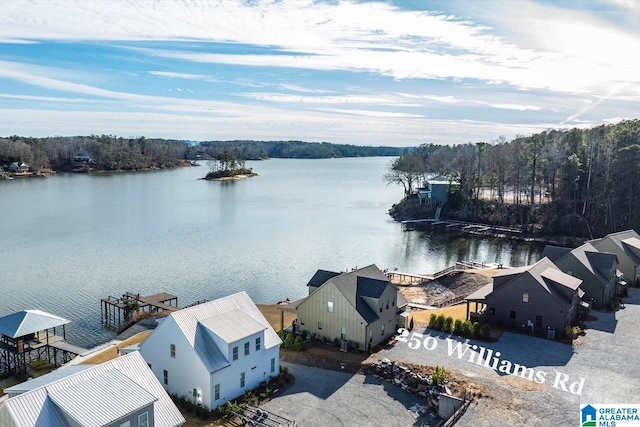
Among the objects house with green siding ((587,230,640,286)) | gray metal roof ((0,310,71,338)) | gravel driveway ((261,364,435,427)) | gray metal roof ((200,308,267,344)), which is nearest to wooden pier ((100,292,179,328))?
gray metal roof ((0,310,71,338))

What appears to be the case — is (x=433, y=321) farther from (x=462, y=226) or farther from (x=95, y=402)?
(x=462, y=226)

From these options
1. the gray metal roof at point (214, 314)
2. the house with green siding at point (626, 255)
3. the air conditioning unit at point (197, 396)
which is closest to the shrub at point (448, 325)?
the gray metal roof at point (214, 314)

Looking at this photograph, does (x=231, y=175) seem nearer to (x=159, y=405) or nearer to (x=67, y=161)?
(x=67, y=161)

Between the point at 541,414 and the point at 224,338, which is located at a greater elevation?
the point at 224,338

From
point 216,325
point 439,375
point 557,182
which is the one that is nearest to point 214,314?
point 216,325

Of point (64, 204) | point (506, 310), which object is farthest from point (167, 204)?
point (506, 310)

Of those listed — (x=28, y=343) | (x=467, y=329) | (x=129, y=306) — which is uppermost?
(x=467, y=329)

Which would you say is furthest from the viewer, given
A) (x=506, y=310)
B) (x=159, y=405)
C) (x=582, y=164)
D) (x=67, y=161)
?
(x=67, y=161)
